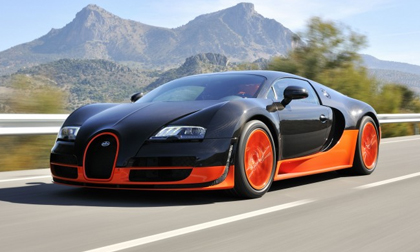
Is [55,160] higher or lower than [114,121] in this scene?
lower

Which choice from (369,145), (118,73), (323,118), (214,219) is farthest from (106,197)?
(118,73)

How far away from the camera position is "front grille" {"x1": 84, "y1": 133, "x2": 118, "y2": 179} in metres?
4.90

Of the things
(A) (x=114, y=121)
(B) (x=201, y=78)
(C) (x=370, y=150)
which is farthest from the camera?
(C) (x=370, y=150)

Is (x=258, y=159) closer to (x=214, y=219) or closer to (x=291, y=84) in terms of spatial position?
(x=214, y=219)

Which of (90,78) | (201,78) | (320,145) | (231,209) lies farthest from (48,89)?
(90,78)

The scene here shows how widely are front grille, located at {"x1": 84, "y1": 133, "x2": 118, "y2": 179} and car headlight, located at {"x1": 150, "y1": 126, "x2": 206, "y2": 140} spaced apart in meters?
0.37

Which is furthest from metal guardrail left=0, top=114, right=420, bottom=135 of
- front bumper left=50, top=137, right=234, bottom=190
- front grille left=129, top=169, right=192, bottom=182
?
front grille left=129, top=169, right=192, bottom=182

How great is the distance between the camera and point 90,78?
369ft

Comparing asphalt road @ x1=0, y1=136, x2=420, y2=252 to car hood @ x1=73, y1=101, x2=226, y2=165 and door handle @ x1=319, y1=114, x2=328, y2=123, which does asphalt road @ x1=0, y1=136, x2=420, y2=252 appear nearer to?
car hood @ x1=73, y1=101, x2=226, y2=165

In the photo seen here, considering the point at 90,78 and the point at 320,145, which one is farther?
the point at 90,78

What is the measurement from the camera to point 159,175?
4.80m

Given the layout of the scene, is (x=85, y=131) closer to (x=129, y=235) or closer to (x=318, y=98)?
(x=129, y=235)

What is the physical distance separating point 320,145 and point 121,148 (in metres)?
2.42

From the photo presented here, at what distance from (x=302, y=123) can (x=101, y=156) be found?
2123mm
